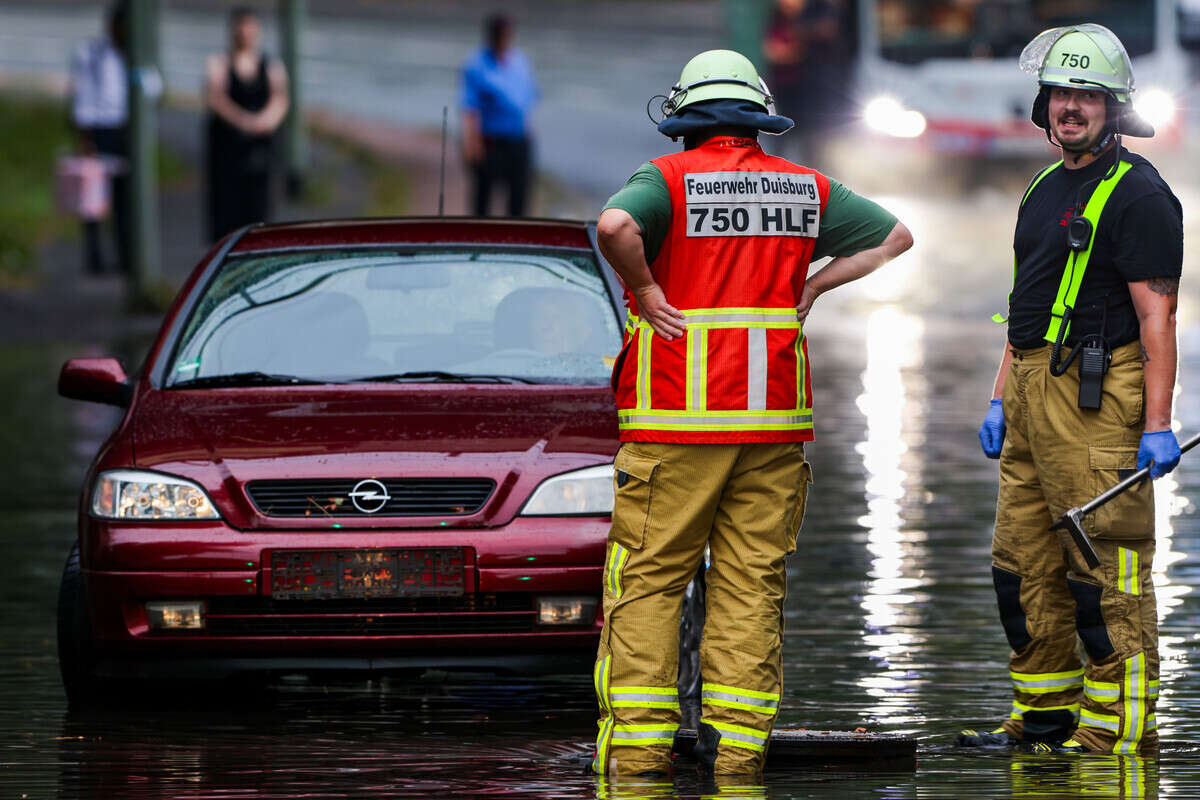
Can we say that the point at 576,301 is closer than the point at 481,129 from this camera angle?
Yes

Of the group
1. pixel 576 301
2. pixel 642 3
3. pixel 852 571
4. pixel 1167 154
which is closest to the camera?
pixel 576 301

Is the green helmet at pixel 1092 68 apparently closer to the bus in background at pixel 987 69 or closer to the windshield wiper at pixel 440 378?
the windshield wiper at pixel 440 378

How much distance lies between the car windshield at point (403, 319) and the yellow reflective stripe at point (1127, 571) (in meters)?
Result: 1.88

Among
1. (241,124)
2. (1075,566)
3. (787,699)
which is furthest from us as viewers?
(241,124)

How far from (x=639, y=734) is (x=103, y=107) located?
51.3 ft

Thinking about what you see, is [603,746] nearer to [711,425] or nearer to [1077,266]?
[711,425]

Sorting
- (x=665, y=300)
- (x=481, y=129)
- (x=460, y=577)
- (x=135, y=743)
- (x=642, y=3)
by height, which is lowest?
(x=135, y=743)

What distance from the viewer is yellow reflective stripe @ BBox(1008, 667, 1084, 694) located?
6430mm

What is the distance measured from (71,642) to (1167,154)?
19.4 meters

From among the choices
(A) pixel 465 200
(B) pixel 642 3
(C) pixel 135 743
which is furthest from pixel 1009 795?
(B) pixel 642 3

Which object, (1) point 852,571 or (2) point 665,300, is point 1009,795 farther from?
(1) point 852,571

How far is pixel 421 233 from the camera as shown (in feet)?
26.7

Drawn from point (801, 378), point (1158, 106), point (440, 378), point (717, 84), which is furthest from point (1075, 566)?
point (1158, 106)

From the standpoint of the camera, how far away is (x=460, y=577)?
21.9ft
